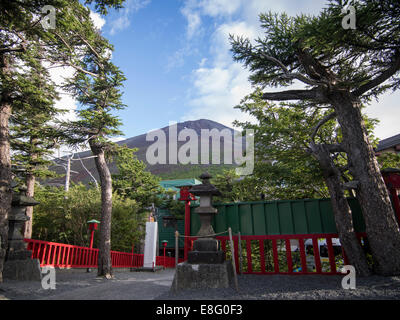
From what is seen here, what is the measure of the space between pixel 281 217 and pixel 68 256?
27.6 ft

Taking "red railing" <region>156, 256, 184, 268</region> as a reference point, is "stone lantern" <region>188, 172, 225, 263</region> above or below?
above

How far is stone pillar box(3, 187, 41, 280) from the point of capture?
20.6 feet

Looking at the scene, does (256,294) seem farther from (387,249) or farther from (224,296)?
(387,249)

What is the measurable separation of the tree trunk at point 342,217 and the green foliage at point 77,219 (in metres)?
12.0

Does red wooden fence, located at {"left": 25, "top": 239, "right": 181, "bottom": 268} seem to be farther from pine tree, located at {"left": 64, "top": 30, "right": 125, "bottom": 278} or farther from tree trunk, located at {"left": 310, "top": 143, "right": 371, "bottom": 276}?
tree trunk, located at {"left": 310, "top": 143, "right": 371, "bottom": 276}

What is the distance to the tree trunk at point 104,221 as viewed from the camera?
8.55 metres

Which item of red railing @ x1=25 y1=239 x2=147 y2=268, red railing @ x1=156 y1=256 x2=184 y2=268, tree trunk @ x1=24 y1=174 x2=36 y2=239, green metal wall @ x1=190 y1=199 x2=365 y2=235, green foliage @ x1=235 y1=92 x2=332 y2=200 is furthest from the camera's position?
red railing @ x1=156 y1=256 x2=184 y2=268

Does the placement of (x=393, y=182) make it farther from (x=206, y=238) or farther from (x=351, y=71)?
(x=206, y=238)

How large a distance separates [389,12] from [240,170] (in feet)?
27.7

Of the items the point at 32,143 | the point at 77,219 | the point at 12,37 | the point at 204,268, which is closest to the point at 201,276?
the point at 204,268

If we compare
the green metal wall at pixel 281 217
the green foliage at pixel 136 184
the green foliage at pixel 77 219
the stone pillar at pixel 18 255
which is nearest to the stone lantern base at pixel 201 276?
the green metal wall at pixel 281 217

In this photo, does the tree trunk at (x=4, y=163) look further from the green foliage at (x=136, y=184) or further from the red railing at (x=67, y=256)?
the green foliage at (x=136, y=184)

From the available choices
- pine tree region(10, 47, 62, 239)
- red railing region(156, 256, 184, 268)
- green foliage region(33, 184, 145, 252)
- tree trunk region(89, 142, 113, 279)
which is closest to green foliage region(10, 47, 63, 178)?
pine tree region(10, 47, 62, 239)

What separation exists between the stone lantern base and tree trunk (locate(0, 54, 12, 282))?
15.5 ft
